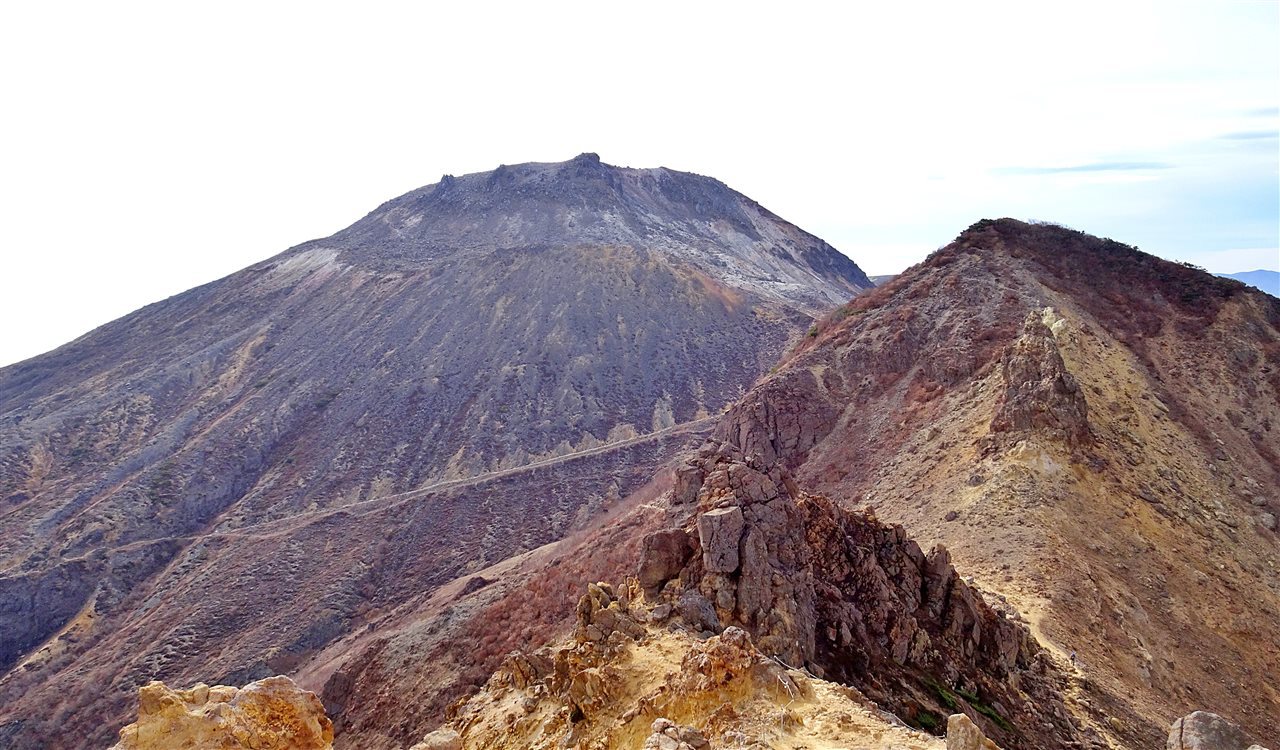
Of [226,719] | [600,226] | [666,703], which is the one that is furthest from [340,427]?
[666,703]

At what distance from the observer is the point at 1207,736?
32.0 ft

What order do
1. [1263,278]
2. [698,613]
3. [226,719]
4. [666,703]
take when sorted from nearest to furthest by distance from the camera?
[226,719] < [666,703] < [698,613] < [1263,278]

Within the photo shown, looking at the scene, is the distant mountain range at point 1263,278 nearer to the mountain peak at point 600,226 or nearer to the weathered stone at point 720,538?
the mountain peak at point 600,226

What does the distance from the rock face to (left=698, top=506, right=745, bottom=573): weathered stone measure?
282 inches

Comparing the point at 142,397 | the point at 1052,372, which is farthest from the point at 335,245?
the point at 1052,372

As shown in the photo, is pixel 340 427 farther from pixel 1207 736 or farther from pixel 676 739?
pixel 1207 736

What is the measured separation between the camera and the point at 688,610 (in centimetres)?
1434

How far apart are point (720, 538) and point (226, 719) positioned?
8540mm

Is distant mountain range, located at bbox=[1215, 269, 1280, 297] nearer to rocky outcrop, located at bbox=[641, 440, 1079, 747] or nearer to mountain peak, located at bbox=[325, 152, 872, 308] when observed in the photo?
mountain peak, located at bbox=[325, 152, 872, 308]

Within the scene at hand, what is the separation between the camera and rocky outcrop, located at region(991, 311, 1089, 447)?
2605 centimetres

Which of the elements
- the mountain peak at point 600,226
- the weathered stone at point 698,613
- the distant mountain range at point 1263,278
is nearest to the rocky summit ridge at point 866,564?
the weathered stone at point 698,613

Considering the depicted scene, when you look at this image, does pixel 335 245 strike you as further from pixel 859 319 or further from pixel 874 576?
pixel 874 576

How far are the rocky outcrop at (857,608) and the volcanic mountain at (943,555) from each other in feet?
0.19

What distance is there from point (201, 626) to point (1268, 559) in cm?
4211
